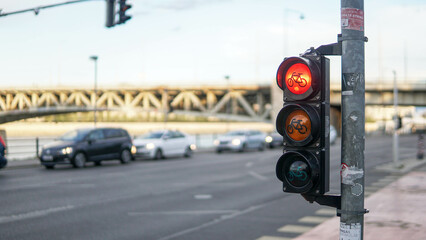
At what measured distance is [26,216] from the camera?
9883mm

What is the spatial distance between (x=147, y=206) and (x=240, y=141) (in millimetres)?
22614

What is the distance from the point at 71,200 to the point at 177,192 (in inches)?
110

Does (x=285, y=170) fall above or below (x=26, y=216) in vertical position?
above

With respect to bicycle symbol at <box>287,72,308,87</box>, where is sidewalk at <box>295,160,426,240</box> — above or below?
below

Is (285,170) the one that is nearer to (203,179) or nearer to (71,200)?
(71,200)

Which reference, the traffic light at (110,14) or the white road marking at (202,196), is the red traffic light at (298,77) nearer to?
the white road marking at (202,196)

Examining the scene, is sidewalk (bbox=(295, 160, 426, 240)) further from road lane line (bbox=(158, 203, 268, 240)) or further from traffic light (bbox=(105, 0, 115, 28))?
traffic light (bbox=(105, 0, 115, 28))

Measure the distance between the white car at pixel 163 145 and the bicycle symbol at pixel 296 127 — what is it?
22.7 m

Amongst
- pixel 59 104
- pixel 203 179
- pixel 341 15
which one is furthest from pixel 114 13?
pixel 59 104

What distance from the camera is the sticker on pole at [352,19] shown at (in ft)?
12.3

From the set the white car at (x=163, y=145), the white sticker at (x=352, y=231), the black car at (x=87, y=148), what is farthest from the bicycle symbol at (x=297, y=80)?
the white car at (x=163, y=145)

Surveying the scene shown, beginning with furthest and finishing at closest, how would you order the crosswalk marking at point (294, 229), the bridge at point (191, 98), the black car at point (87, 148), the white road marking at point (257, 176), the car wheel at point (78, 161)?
the bridge at point (191, 98) → the car wheel at point (78, 161) → the black car at point (87, 148) → the white road marking at point (257, 176) → the crosswalk marking at point (294, 229)

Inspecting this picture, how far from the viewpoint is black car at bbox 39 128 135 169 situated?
2058 cm

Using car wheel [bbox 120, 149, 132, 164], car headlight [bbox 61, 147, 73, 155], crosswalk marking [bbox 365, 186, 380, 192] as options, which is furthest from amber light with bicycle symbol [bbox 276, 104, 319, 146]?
car wheel [bbox 120, 149, 132, 164]
